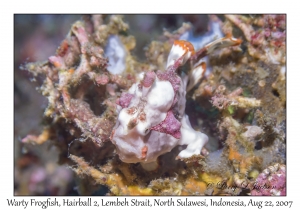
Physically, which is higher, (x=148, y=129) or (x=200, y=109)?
(x=200, y=109)

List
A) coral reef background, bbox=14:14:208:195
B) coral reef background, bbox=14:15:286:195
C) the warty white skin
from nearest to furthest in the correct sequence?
the warty white skin, coral reef background, bbox=14:15:286:195, coral reef background, bbox=14:14:208:195

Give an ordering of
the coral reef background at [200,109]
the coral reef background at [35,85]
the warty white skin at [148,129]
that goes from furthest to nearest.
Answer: the coral reef background at [35,85] → the coral reef background at [200,109] → the warty white skin at [148,129]

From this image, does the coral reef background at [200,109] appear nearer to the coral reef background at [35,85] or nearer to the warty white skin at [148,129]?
the coral reef background at [35,85]

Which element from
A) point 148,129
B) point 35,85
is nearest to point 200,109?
point 148,129

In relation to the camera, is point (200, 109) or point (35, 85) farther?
point (35, 85)

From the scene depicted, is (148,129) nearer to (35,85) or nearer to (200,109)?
(200,109)

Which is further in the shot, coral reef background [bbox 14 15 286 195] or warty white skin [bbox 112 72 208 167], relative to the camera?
coral reef background [bbox 14 15 286 195]

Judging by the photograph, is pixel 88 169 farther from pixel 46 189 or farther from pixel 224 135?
pixel 46 189

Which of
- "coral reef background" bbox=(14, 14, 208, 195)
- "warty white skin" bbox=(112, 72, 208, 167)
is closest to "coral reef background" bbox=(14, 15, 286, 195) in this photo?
"coral reef background" bbox=(14, 14, 208, 195)

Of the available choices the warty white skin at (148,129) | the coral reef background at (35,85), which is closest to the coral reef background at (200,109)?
the coral reef background at (35,85)

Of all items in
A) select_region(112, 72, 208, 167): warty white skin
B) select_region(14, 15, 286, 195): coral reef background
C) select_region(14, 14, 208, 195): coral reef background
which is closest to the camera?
select_region(112, 72, 208, 167): warty white skin

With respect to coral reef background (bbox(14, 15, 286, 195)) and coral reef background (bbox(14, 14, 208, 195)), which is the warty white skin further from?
coral reef background (bbox(14, 14, 208, 195))
